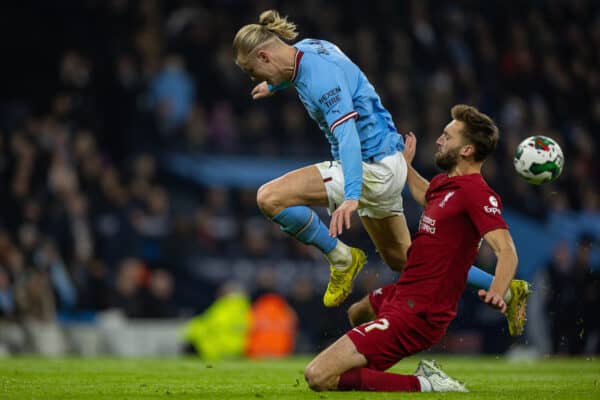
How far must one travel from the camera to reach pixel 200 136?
54.2 feet

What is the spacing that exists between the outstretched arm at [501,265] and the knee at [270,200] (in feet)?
5.18

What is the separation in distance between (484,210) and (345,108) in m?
1.24

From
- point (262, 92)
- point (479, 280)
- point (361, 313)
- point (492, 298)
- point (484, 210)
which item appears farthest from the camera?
point (262, 92)

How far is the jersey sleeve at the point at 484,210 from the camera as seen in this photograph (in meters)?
6.42

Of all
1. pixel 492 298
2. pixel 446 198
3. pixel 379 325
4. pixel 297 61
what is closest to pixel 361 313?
pixel 379 325

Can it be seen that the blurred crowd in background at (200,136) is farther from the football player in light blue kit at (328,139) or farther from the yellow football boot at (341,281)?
the football player in light blue kit at (328,139)

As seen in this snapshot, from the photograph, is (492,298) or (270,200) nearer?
(492,298)

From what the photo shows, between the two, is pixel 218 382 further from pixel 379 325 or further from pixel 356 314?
pixel 379 325

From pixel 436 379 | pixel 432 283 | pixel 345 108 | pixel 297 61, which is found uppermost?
pixel 297 61

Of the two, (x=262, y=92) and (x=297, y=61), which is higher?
(x=297, y=61)

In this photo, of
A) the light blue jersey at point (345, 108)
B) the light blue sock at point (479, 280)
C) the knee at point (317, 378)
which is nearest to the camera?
the knee at point (317, 378)

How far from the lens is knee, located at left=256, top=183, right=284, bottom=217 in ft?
24.1

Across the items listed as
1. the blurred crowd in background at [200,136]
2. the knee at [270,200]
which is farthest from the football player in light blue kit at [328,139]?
the blurred crowd in background at [200,136]

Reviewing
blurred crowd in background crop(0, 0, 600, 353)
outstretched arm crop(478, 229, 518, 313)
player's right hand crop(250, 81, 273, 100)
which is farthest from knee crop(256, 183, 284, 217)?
blurred crowd in background crop(0, 0, 600, 353)
